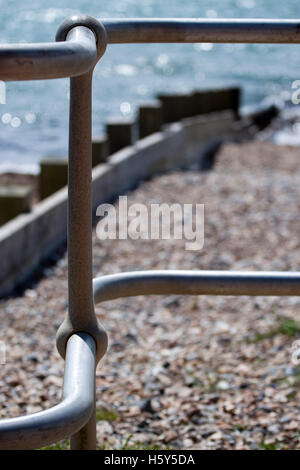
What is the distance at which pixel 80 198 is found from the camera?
1.13m

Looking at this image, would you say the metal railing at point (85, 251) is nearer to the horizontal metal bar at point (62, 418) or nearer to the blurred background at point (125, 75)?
the horizontal metal bar at point (62, 418)

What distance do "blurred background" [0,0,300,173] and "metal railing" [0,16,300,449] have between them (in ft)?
38.1

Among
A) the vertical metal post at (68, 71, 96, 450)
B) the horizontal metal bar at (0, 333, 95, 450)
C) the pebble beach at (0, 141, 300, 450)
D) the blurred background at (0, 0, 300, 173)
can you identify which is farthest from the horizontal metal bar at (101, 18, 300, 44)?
the blurred background at (0, 0, 300, 173)

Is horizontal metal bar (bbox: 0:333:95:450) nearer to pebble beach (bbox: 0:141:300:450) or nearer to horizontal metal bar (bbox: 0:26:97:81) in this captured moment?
horizontal metal bar (bbox: 0:26:97:81)

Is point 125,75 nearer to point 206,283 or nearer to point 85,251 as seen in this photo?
point 206,283

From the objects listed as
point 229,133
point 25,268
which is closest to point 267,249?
point 25,268

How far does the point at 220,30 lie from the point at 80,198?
45 cm

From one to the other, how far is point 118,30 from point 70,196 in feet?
1.06

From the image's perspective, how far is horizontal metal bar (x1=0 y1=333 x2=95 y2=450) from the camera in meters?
0.86

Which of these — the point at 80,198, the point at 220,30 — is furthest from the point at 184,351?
the point at 80,198

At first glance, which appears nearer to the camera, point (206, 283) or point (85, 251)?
point (85, 251)

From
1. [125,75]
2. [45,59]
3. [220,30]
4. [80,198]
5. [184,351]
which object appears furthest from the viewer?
[125,75]

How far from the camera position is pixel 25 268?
5.78 meters
